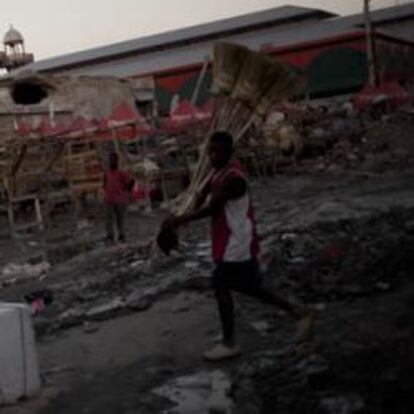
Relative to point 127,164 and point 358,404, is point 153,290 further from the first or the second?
point 127,164

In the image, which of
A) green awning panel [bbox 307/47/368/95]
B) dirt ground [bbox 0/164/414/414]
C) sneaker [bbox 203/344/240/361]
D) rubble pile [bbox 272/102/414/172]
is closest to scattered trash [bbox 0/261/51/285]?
dirt ground [bbox 0/164/414/414]

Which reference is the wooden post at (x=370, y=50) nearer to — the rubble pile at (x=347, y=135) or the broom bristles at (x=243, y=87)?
the rubble pile at (x=347, y=135)

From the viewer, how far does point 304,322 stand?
5566 mm

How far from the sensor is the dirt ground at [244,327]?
15.7 ft

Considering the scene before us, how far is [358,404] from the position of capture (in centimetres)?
437

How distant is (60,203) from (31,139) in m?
2.77

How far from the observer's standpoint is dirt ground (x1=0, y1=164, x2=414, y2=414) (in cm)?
479

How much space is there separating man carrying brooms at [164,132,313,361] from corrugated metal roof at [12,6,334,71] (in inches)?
1560

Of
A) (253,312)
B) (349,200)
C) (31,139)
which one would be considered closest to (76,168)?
(31,139)

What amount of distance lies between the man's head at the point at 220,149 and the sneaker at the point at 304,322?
1.11 meters

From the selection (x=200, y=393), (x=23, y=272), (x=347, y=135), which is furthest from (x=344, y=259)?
(x=347, y=135)

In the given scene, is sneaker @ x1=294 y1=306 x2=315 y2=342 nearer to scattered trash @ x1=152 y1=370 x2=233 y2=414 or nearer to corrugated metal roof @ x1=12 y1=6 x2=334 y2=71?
scattered trash @ x1=152 y1=370 x2=233 y2=414

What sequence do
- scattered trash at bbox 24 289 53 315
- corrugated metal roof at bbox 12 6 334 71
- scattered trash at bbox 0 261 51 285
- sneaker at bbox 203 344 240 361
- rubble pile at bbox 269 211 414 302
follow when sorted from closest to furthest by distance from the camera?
sneaker at bbox 203 344 240 361
rubble pile at bbox 269 211 414 302
scattered trash at bbox 24 289 53 315
scattered trash at bbox 0 261 51 285
corrugated metal roof at bbox 12 6 334 71

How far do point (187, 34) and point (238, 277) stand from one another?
4185cm
